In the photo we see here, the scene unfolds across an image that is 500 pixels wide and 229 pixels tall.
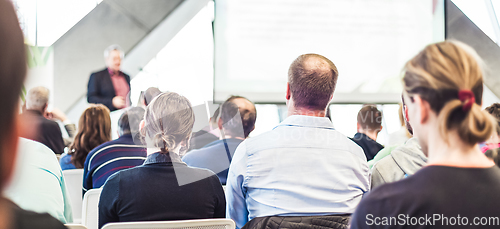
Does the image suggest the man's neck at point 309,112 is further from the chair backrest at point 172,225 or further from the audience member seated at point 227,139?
the audience member seated at point 227,139

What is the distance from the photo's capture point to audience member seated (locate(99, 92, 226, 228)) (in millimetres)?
1371

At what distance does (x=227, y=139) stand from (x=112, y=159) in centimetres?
65

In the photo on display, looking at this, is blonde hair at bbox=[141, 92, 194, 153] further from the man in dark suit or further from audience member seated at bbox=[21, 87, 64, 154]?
the man in dark suit

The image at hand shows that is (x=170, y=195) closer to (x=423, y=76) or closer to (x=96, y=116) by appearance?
(x=423, y=76)

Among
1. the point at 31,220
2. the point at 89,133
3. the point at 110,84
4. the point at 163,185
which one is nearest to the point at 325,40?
the point at 110,84

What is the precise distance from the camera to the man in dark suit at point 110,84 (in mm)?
4160

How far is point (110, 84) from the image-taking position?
4.19 metres

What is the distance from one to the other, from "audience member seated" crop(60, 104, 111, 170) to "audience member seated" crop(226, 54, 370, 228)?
5.27 ft

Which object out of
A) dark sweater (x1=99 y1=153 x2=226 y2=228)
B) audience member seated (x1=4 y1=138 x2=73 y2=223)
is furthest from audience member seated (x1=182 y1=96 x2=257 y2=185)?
audience member seated (x1=4 y1=138 x2=73 y2=223)

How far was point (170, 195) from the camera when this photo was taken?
1.39 meters

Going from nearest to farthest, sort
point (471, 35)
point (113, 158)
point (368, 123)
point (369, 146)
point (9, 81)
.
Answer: point (9, 81)
point (113, 158)
point (369, 146)
point (368, 123)
point (471, 35)

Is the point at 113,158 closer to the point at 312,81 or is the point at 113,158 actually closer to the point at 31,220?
the point at 312,81

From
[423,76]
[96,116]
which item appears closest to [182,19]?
[96,116]

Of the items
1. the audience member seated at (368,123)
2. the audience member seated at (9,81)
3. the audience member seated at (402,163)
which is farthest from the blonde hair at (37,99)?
the audience member seated at (9,81)
